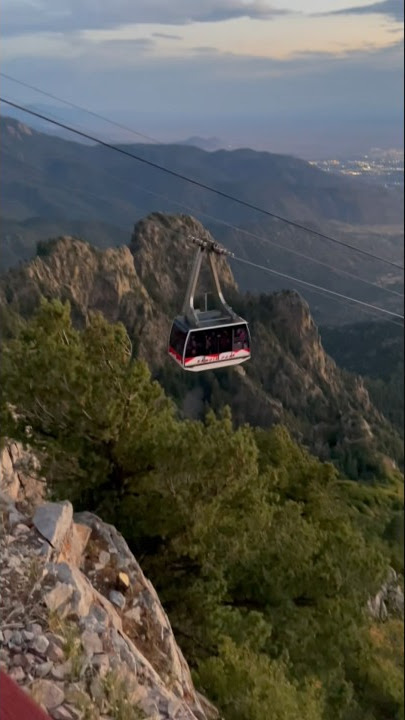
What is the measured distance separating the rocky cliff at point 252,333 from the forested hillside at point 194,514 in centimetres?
1963

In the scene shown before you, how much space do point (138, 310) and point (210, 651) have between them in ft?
125

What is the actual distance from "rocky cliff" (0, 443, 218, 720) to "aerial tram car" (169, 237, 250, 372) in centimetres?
282

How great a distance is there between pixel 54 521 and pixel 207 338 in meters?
3.59

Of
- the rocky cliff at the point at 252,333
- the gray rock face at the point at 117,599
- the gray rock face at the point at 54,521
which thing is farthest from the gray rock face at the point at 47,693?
the rocky cliff at the point at 252,333

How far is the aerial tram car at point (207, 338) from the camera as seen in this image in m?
9.73

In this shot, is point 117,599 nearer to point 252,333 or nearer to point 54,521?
point 54,521

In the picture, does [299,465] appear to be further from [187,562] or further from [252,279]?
[252,279]

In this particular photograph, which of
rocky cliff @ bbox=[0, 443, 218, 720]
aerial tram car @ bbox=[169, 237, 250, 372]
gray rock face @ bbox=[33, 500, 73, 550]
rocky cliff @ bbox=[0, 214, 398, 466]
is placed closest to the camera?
rocky cliff @ bbox=[0, 443, 218, 720]

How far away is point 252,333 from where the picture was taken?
54344 millimetres

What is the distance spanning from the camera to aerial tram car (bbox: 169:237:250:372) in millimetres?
9734

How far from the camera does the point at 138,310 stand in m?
47.8

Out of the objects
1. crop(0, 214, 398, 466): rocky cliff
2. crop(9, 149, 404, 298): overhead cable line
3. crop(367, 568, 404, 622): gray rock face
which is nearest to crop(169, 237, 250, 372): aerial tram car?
crop(9, 149, 404, 298): overhead cable line

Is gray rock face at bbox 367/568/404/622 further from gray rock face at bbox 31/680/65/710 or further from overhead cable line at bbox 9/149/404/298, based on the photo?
gray rock face at bbox 31/680/65/710

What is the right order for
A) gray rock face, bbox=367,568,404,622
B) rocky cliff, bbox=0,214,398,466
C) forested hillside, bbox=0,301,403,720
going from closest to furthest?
1. forested hillside, bbox=0,301,403,720
2. gray rock face, bbox=367,568,404,622
3. rocky cliff, bbox=0,214,398,466
